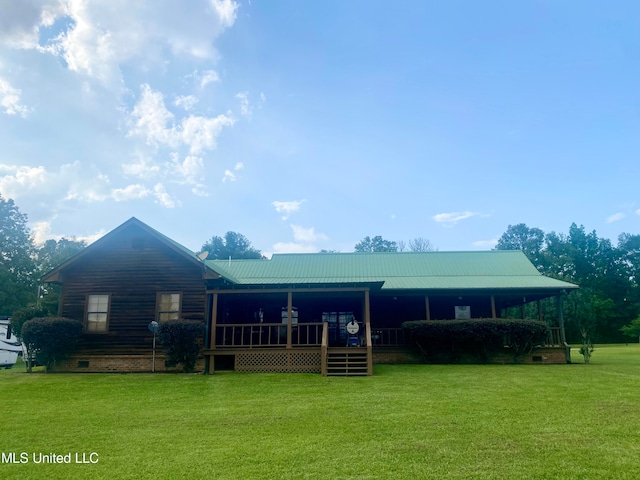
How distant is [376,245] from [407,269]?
4216cm

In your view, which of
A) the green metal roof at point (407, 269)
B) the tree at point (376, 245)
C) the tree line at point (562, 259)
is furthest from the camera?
the tree at point (376, 245)

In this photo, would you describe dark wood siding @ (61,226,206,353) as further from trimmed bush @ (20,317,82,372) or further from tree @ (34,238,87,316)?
tree @ (34,238,87,316)

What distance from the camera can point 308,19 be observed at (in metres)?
18.3

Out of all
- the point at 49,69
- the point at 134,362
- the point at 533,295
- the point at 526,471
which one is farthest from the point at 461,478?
the point at 49,69

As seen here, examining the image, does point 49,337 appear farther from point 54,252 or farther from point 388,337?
point 54,252

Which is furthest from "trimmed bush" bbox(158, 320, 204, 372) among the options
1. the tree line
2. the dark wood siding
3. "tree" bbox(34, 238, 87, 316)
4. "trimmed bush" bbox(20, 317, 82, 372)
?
the tree line

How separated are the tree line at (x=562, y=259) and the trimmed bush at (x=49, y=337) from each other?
21932mm

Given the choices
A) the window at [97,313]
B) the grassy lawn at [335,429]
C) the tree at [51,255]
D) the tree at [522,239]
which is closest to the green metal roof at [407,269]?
the window at [97,313]

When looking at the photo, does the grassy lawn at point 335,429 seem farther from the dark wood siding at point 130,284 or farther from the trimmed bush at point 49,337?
the dark wood siding at point 130,284

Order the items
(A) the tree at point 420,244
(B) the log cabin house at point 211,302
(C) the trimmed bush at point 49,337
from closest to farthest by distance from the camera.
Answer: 1. (C) the trimmed bush at point 49,337
2. (B) the log cabin house at point 211,302
3. (A) the tree at point 420,244

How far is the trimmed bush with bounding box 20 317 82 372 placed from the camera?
15238 mm

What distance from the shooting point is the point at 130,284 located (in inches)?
658

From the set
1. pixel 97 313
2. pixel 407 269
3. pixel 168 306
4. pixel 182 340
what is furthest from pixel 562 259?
pixel 97 313

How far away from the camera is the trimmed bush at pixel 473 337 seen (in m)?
17.5
